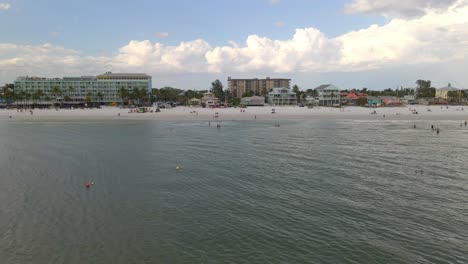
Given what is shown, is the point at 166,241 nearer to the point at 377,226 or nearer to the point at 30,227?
the point at 30,227

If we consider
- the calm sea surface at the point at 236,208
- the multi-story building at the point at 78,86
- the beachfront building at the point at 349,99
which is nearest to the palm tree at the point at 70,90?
the multi-story building at the point at 78,86

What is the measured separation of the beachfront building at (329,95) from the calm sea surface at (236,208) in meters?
125

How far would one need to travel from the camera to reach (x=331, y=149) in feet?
122

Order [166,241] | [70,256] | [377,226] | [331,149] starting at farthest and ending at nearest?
[331,149] → [377,226] → [166,241] → [70,256]

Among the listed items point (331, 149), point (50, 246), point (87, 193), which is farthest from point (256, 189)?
point (331, 149)

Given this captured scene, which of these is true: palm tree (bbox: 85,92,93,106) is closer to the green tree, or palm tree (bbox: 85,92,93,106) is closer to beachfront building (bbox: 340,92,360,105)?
the green tree

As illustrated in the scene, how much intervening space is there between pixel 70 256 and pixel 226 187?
10676 millimetres

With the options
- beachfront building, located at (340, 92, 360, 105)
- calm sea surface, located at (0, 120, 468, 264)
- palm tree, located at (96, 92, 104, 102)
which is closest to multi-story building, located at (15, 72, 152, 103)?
palm tree, located at (96, 92, 104, 102)

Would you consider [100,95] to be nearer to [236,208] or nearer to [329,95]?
[329,95]

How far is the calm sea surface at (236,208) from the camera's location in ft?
43.2

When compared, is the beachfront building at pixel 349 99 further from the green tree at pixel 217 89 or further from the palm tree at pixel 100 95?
the palm tree at pixel 100 95

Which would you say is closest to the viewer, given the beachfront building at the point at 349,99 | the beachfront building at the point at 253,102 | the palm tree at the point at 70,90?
the beachfront building at the point at 253,102

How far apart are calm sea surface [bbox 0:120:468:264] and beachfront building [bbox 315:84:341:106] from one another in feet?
411

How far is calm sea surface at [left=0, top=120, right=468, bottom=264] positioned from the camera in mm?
13164
